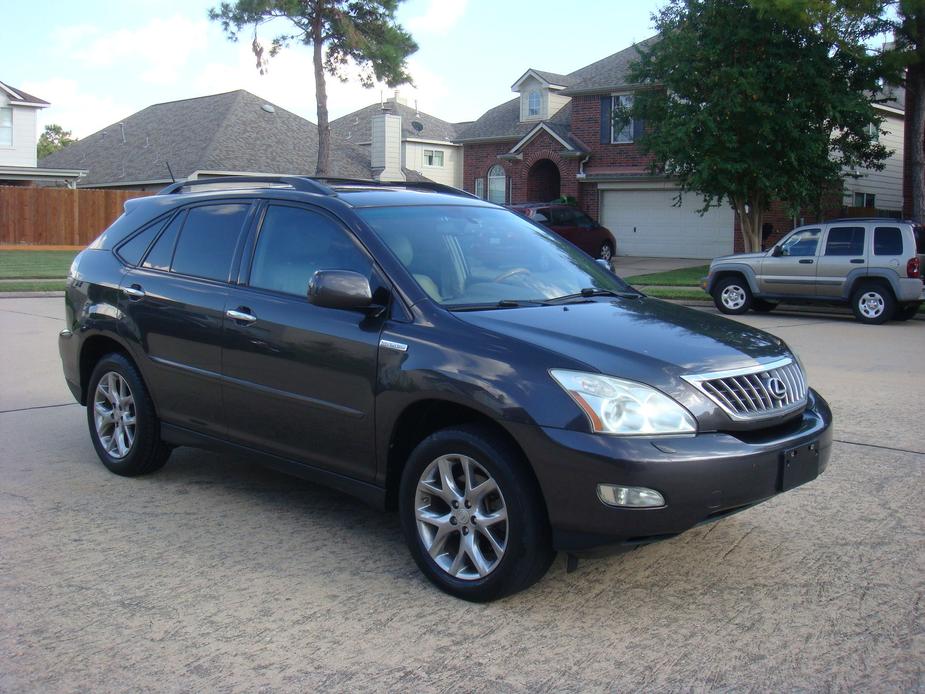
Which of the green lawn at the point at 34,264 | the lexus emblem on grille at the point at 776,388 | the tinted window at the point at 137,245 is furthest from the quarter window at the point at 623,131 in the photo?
the lexus emblem on grille at the point at 776,388

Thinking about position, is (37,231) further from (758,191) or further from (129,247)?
(129,247)

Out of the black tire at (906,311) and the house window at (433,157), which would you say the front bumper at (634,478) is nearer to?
the black tire at (906,311)

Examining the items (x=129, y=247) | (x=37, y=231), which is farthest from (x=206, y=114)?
(x=129, y=247)

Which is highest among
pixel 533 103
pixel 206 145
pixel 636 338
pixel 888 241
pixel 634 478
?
pixel 533 103

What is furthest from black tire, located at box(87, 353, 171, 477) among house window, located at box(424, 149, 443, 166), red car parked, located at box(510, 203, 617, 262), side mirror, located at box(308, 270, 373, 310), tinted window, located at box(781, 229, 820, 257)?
house window, located at box(424, 149, 443, 166)

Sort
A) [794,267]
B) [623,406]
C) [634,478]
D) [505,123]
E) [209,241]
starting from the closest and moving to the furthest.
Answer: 1. [634,478]
2. [623,406]
3. [209,241]
4. [794,267]
5. [505,123]

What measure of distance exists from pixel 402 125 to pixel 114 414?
162ft

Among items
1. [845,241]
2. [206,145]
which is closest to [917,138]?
[845,241]

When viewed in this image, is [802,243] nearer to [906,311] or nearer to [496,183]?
[906,311]

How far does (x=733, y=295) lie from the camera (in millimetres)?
18609

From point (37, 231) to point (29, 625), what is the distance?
39.3 metres

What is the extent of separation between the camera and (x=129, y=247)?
6.47 metres

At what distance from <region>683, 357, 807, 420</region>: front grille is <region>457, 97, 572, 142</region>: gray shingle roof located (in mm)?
35813

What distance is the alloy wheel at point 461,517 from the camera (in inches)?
166
